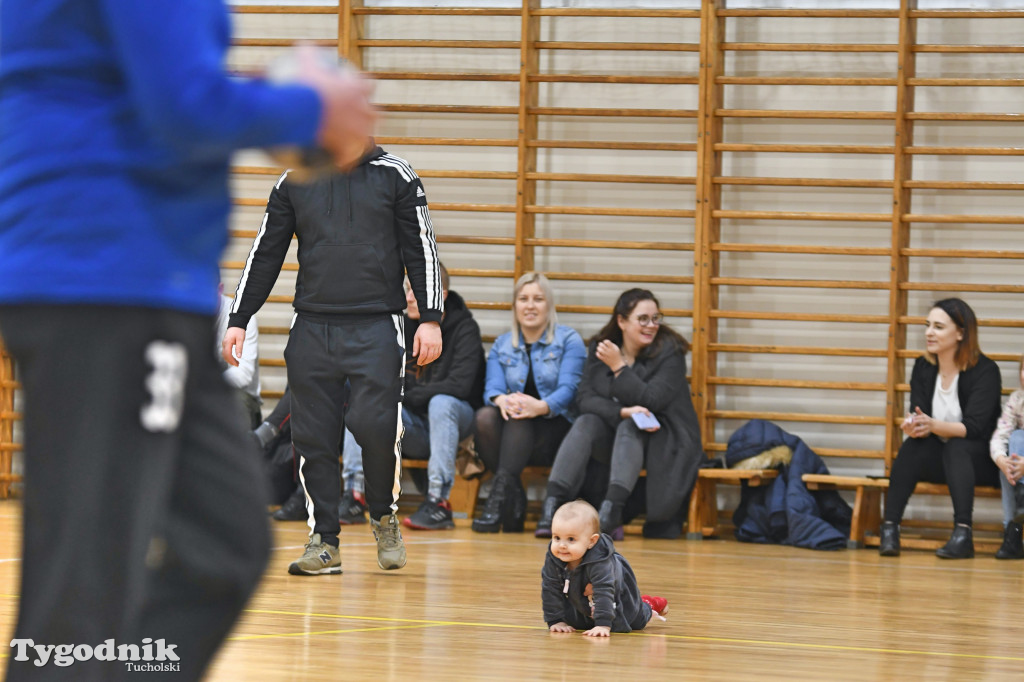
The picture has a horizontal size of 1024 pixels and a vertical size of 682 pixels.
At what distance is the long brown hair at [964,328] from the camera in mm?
6285

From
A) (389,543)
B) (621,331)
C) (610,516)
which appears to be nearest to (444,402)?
(621,331)

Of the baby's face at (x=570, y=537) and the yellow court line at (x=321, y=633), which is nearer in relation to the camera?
the yellow court line at (x=321, y=633)

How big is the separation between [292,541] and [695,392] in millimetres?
2477

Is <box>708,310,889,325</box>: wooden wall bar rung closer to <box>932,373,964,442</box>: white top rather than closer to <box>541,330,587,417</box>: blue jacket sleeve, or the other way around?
<box>932,373,964,442</box>: white top

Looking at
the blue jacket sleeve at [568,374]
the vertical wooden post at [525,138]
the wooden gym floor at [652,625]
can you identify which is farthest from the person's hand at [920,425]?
the vertical wooden post at [525,138]

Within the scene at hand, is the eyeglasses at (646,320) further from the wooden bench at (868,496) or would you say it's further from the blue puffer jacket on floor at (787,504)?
the wooden bench at (868,496)

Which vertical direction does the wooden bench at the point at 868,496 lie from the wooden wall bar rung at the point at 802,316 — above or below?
below

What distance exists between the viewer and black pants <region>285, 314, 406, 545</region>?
14.6ft

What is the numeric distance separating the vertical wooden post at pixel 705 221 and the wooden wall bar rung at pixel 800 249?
13cm

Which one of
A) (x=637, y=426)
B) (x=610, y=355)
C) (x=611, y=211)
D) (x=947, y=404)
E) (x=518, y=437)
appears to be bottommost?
(x=518, y=437)

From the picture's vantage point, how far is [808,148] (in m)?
7.05

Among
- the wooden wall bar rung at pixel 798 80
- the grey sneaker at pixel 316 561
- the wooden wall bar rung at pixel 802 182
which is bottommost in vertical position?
the grey sneaker at pixel 316 561

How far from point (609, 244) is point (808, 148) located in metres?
1.24

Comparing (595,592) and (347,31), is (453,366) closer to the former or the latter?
(347,31)
